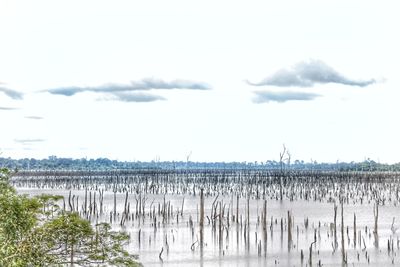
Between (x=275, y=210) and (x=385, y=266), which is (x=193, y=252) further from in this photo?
(x=275, y=210)

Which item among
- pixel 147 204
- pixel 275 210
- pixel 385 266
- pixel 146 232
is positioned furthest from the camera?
pixel 147 204

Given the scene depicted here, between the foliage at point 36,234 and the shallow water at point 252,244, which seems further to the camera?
the shallow water at point 252,244

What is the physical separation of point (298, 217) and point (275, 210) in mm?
7431

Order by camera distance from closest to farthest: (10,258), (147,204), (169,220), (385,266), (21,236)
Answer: (10,258) → (21,236) → (385,266) → (169,220) → (147,204)

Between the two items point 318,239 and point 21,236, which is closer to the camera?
point 21,236

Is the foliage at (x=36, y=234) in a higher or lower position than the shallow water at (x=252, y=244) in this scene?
higher

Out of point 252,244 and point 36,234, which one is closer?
point 36,234

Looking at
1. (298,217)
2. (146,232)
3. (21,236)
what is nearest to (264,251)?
(146,232)

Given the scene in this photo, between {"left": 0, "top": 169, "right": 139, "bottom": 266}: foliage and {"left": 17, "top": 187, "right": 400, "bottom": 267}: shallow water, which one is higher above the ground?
{"left": 0, "top": 169, "right": 139, "bottom": 266}: foliage

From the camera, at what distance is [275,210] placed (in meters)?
64.1

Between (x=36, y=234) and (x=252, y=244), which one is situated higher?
(x=36, y=234)

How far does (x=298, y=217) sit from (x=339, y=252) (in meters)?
19.5

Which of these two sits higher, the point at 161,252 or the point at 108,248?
the point at 108,248

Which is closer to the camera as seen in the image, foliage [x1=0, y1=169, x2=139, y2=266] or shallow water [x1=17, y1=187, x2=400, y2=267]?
foliage [x1=0, y1=169, x2=139, y2=266]
